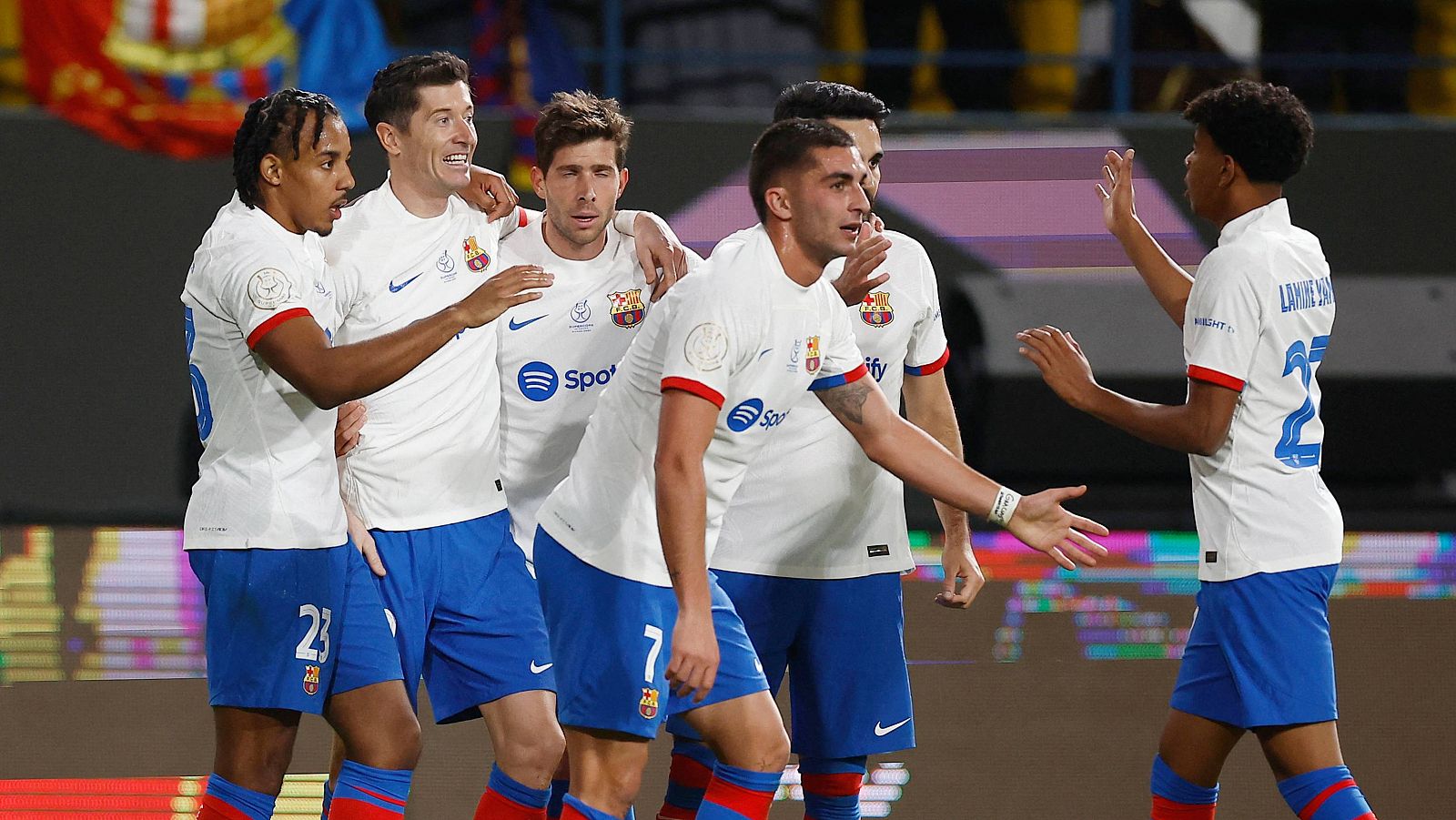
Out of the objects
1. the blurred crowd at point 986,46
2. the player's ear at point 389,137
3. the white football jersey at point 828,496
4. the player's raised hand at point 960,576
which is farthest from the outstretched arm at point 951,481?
the blurred crowd at point 986,46

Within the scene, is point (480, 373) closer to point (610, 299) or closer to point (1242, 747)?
point (610, 299)

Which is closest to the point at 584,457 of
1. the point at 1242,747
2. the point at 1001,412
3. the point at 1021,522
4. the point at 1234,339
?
the point at 1021,522

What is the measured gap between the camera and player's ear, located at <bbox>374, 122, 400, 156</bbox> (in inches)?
157

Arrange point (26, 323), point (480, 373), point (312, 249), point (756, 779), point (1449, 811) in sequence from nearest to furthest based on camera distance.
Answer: point (756, 779) < point (312, 249) < point (480, 373) < point (1449, 811) < point (26, 323)

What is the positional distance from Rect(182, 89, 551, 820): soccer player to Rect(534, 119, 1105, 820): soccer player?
38cm

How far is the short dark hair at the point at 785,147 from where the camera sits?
3252 mm

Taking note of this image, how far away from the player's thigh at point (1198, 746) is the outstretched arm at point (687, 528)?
1.20m

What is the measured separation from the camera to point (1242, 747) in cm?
480

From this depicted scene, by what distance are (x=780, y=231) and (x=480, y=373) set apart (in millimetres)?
1041

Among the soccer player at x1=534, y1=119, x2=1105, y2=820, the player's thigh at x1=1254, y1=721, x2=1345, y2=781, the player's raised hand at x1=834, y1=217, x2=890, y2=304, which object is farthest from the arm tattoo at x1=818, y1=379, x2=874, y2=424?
the player's thigh at x1=1254, y1=721, x2=1345, y2=781

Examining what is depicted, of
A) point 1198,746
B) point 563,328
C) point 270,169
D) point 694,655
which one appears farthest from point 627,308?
point 1198,746

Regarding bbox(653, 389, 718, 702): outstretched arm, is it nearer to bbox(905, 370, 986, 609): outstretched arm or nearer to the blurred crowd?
bbox(905, 370, 986, 609): outstretched arm

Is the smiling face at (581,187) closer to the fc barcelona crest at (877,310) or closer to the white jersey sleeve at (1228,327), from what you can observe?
the fc barcelona crest at (877,310)

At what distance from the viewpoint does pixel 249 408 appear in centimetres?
330
